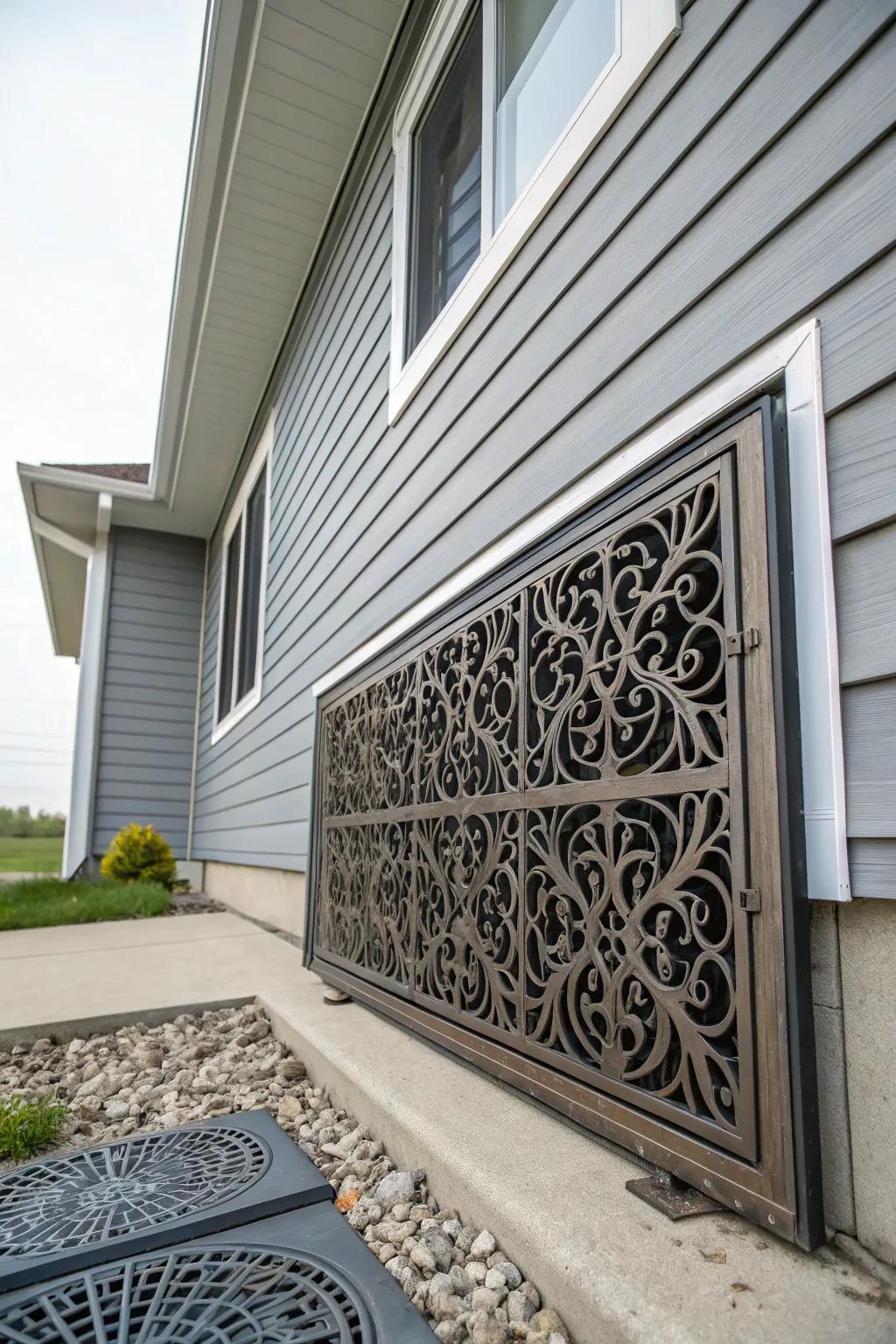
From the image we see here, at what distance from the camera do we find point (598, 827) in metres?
1.48

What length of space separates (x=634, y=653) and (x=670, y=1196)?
32.6 inches

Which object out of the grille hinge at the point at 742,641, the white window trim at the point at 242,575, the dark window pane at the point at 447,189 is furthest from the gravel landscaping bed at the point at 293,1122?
the white window trim at the point at 242,575

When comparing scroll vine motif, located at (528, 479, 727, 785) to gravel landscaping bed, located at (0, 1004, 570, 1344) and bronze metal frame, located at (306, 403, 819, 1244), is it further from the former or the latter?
gravel landscaping bed, located at (0, 1004, 570, 1344)

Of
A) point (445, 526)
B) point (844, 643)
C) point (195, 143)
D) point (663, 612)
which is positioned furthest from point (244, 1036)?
point (195, 143)

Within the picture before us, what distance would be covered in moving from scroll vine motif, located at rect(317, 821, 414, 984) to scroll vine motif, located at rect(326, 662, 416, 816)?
0.10 metres

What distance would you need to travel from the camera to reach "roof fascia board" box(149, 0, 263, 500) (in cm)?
328

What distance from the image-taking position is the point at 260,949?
3.89 metres

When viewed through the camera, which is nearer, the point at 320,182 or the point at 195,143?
the point at 195,143

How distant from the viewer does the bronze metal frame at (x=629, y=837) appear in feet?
3.62

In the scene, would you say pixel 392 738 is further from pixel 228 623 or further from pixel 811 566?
pixel 228 623

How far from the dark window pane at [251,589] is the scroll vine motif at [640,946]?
463 cm

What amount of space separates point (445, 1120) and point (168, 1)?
4791mm

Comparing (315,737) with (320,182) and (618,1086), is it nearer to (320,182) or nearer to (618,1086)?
(618,1086)

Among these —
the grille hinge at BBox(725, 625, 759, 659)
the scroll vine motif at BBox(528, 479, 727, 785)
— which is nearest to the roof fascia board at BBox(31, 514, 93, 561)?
the scroll vine motif at BBox(528, 479, 727, 785)
